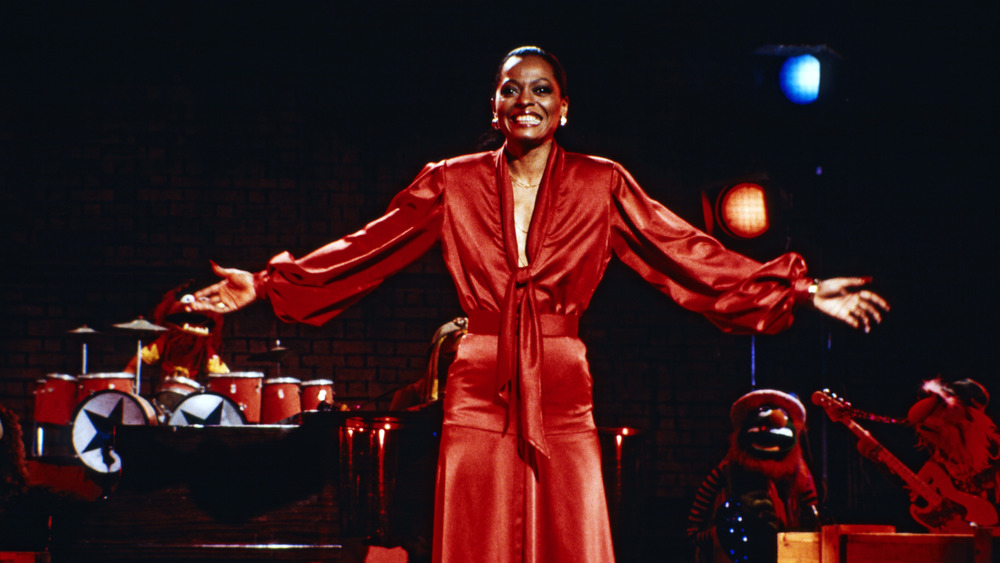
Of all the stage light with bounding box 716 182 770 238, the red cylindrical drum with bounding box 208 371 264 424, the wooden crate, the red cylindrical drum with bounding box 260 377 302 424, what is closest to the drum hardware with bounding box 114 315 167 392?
the red cylindrical drum with bounding box 208 371 264 424

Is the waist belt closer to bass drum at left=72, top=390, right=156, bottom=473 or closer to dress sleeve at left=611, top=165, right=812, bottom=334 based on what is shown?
dress sleeve at left=611, top=165, right=812, bottom=334

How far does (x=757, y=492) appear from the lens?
189 inches

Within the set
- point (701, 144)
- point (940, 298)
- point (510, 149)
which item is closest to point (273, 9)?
point (701, 144)

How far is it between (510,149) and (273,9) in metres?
5.59

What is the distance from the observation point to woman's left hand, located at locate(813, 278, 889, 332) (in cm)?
207

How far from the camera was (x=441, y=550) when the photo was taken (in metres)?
1.89

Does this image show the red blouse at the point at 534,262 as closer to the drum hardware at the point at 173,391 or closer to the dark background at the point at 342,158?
the drum hardware at the point at 173,391

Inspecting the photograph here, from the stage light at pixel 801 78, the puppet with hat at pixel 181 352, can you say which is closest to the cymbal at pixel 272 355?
the puppet with hat at pixel 181 352

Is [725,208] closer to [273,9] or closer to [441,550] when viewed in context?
[441,550]

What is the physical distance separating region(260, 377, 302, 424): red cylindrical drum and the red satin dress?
160 inches

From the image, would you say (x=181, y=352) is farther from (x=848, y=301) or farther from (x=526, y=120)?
(x=848, y=301)

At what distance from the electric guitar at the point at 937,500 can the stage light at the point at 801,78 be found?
1722 mm

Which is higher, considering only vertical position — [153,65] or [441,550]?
[153,65]

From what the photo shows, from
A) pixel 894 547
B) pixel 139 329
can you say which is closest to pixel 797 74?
pixel 894 547
